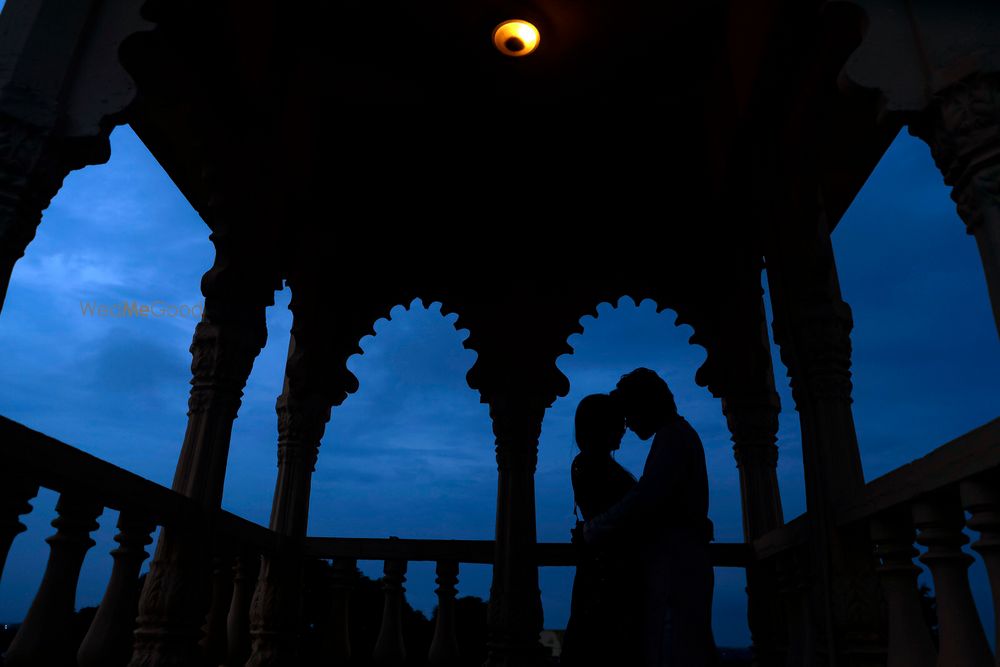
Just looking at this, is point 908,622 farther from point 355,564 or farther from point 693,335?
point 355,564

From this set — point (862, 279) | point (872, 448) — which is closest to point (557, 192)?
point (862, 279)

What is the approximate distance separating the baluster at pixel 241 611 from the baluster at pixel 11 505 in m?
2.73

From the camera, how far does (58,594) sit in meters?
2.42

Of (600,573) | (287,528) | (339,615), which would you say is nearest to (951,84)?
(600,573)

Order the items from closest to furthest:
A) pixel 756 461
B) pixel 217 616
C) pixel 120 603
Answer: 1. pixel 120 603
2. pixel 217 616
3. pixel 756 461

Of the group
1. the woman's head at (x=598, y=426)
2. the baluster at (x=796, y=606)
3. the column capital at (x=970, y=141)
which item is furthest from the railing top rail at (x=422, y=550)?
the column capital at (x=970, y=141)

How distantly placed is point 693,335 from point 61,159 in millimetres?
5019

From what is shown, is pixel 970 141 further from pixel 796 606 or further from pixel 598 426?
pixel 796 606

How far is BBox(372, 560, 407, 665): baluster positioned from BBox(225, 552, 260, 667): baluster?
1.02m

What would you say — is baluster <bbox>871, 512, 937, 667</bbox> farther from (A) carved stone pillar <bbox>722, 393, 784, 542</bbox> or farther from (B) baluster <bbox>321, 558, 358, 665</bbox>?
(B) baluster <bbox>321, 558, 358, 665</bbox>

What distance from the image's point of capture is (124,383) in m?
79.4

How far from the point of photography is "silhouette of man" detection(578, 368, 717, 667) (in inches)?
92.4

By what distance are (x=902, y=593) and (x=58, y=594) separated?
10.5 feet

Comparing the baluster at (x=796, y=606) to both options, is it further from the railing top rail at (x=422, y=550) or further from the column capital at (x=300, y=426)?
the column capital at (x=300, y=426)
